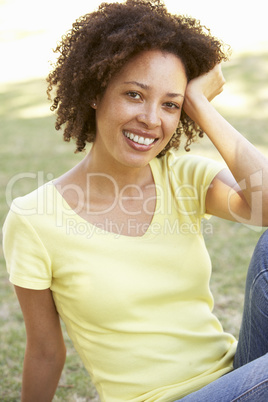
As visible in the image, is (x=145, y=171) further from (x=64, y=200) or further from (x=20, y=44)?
(x=20, y=44)

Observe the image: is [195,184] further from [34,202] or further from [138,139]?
[34,202]

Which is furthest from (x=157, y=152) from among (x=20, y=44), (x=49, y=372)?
(x=20, y=44)

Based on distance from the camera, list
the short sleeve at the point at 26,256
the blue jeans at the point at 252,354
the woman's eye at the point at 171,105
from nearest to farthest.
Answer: the blue jeans at the point at 252,354
the short sleeve at the point at 26,256
the woman's eye at the point at 171,105

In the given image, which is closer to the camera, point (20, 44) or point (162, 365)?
point (162, 365)

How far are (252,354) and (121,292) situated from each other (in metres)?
0.49

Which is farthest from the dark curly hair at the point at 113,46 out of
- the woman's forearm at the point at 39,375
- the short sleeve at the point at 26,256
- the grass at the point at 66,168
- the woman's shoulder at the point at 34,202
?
the grass at the point at 66,168

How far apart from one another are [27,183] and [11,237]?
3.46 m

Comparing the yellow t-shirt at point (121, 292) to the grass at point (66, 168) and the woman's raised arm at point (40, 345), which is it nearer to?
the woman's raised arm at point (40, 345)

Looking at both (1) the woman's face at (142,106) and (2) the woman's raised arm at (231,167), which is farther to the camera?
(2) the woman's raised arm at (231,167)

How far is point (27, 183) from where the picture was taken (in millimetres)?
5324

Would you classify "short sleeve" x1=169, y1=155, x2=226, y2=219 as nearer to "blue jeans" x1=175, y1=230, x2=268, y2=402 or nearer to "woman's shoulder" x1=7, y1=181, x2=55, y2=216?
"blue jeans" x1=175, y1=230, x2=268, y2=402

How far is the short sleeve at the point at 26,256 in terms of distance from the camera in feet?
6.22

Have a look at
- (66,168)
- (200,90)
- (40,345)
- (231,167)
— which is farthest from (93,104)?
(66,168)

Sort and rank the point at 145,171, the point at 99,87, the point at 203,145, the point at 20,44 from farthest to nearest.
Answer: the point at 20,44 → the point at 203,145 → the point at 145,171 → the point at 99,87
